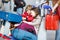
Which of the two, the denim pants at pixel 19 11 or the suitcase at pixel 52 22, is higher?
the denim pants at pixel 19 11

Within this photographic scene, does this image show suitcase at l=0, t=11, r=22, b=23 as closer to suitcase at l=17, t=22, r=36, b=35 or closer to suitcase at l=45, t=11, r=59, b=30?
suitcase at l=17, t=22, r=36, b=35

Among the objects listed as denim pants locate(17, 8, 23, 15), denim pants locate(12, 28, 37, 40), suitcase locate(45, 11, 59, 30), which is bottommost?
denim pants locate(12, 28, 37, 40)

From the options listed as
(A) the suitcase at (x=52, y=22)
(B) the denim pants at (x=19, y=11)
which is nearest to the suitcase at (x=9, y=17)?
(B) the denim pants at (x=19, y=11)

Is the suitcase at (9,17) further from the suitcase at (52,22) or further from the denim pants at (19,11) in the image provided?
the suitcase at (52,22)

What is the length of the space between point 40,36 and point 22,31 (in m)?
0.11

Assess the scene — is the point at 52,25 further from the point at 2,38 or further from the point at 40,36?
the point at 2,38

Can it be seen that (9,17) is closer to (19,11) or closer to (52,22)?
(19,11)

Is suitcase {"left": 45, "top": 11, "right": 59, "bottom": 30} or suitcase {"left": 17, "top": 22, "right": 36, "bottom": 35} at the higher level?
suitcase {"left": 45, "top": 11, "right": 59, "bottom": 30}

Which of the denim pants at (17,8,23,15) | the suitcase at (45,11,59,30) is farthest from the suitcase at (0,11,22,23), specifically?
the suitcase at (45,11,59,30)

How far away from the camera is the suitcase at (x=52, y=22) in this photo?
1.59 meters

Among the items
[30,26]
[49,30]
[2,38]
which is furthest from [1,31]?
[49,30]

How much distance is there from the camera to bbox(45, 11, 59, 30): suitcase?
1590 millimetres

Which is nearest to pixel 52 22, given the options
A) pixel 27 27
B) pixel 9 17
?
pixel 27 27

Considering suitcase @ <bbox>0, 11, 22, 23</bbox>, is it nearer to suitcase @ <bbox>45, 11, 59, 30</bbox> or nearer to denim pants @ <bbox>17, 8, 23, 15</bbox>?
denim pants @ <bbox>17, 8, 23, 15</bbox>
